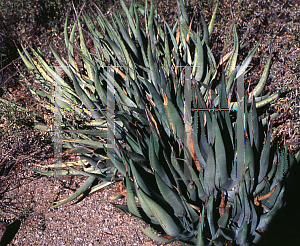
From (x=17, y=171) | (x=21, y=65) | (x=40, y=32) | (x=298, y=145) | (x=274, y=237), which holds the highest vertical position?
(x=40, y=32)

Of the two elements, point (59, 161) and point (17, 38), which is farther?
point (17, 38)

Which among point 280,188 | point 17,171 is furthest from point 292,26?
point 17,171

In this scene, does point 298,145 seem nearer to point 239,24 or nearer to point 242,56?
point 242,56

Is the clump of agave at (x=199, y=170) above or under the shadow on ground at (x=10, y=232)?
above

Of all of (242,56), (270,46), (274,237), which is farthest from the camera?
(242,56)

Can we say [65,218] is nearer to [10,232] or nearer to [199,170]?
[10,232]

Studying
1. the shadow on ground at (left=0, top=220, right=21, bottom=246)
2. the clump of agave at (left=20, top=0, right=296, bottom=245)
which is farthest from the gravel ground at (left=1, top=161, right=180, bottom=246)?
the clump of agave at (left=20, top=0, right=296, bottom=245)

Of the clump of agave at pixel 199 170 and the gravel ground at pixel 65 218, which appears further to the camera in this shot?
the gravel ground at pixel 65 218

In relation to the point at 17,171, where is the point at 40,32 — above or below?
above

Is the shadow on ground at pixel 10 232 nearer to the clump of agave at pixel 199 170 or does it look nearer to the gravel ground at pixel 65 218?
the gravel ground at pixel 65 218

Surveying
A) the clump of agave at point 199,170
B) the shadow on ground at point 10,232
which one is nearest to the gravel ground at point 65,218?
the shadow on ground at point 10,232

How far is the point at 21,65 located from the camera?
471cm

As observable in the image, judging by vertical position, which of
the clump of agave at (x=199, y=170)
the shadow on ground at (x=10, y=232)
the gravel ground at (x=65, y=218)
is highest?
the clump of agave at (x=199, y=170)

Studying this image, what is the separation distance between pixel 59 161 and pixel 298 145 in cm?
249
